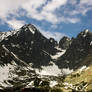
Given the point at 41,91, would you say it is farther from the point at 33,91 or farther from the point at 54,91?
the point at 54,91

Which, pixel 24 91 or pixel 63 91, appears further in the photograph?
pixel 63 91

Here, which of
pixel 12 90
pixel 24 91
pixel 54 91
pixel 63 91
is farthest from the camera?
pixel 63 91

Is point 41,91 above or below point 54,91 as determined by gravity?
below

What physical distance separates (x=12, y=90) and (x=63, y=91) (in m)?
21.2

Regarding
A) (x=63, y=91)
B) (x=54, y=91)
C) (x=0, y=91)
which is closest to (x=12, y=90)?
(x=0, y=91)

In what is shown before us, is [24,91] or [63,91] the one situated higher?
[63,91]

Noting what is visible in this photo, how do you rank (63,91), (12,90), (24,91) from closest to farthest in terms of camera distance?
(24,91) < (12,90) < (63,91)

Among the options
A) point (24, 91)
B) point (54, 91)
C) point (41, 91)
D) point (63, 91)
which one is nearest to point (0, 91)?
point (24, 91)

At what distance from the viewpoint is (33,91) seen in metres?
44.3

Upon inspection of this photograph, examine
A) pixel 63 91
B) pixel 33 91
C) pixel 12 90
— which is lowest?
pixel 33 91

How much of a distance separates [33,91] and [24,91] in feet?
6.64

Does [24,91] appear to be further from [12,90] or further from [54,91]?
[54,91]

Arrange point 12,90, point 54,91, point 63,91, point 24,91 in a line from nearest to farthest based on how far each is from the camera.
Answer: point 24,91
point 12,90
point 54,91
point 63,91

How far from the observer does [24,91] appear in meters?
43.9
